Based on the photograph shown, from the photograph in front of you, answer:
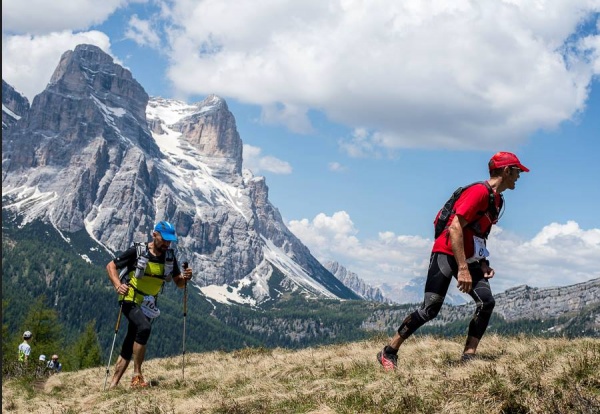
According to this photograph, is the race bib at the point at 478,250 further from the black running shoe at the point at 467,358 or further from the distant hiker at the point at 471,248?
the black running shoe at the point at 467,358

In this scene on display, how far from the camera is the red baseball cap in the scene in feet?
29.0

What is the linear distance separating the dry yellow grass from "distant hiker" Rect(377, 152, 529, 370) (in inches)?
27.7

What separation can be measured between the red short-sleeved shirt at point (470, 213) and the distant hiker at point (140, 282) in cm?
522

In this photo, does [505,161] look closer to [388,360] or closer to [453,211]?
[453,211]

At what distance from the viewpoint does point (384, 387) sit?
7.49 metres

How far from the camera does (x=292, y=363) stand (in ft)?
39.0


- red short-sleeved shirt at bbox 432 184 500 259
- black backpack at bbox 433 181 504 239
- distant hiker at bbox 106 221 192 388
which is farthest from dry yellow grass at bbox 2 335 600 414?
black backpack at bbox 433 181 504 239

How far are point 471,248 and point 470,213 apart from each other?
1.95 feet

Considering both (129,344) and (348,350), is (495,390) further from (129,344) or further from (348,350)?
(129,344)

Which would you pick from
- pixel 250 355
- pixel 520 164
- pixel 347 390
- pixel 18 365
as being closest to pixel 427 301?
pixel 347 390

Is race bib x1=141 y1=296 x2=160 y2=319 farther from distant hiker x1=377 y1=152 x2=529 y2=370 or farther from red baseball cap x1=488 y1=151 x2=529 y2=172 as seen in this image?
red baseball cap x1=488 y1=151 x2=529 y2=172

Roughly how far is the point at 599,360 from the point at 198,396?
228 inches

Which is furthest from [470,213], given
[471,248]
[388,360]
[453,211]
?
[388,360]

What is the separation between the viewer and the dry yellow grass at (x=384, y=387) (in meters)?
6.39
